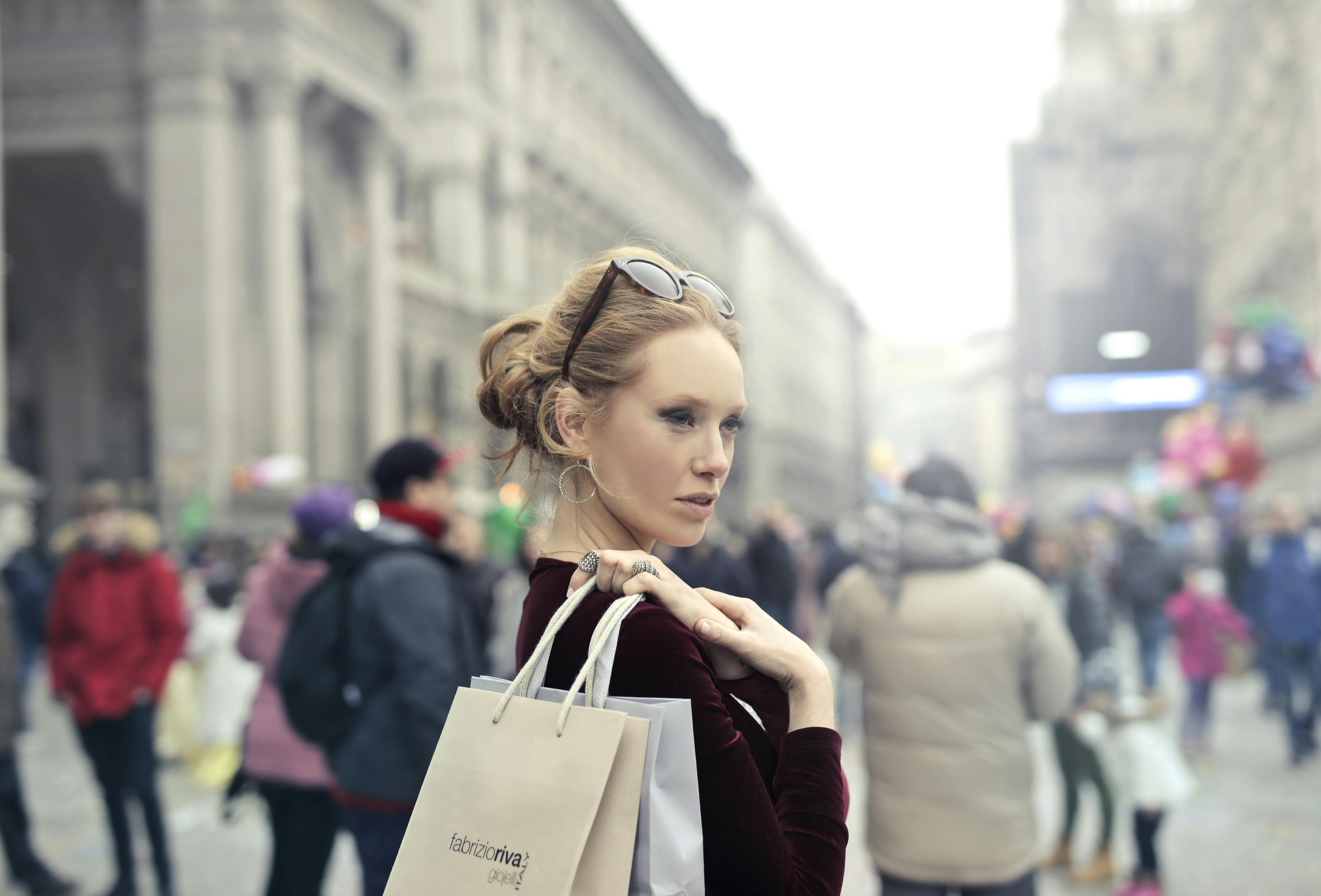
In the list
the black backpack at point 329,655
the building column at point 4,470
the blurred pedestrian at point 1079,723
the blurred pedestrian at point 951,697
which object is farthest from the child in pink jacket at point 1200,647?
the building column at point 4,470

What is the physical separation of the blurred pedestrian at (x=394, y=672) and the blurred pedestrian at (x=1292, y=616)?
7453 millimetres

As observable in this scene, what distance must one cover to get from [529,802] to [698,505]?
481 mm

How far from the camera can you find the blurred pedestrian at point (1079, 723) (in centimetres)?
530

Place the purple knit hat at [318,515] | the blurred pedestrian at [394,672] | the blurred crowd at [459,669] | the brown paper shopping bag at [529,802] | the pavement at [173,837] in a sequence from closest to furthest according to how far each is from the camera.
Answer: the brown paper shopping bag at [529,802]
the blurred pedestrian at [394,672]
the blurred crowd at [459,669]
the purple knit hat at [318,515]
the pavement at [173,837]

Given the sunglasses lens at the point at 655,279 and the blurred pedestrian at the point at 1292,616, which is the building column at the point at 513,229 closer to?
the blurred pedestrian at the point at 1292,616

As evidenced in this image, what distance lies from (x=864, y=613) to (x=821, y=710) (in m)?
2.20

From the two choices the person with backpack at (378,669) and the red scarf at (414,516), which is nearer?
the person with backpack at (378,669)

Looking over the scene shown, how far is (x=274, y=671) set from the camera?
12.0 feet

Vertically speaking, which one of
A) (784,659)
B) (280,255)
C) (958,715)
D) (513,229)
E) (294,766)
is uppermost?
(513,229)

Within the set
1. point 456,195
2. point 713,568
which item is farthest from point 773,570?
point 456,195

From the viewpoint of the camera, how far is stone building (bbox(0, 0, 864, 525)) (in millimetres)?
15070

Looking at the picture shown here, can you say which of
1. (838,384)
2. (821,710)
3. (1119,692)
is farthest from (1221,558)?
(838,384)

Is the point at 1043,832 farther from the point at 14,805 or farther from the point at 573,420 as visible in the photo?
the point at 573,420

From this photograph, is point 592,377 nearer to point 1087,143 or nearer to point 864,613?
point 864,613
